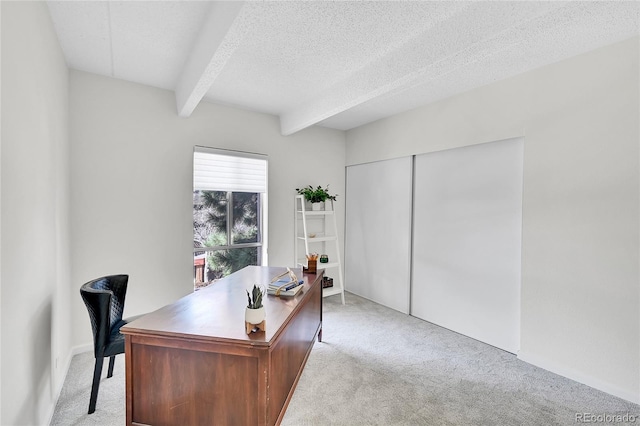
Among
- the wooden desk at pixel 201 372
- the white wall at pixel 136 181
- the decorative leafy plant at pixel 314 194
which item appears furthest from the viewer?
the decorative leafy plant at pixel 314 194

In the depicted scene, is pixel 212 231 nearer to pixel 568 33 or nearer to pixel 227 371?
pixel 227 371

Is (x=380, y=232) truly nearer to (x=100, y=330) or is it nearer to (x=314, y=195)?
(x=314, y=195)

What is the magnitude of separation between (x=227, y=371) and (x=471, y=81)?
10.5 feet

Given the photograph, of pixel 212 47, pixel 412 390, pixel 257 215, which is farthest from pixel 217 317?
pixel 257 215

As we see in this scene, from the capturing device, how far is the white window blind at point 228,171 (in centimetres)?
344

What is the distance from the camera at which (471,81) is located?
2920mm

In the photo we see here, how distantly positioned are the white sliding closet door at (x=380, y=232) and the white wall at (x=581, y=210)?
4.27 ft

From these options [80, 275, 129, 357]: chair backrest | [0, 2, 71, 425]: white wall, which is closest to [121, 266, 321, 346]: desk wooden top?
[80, 275, 129, 357]: chair backrest

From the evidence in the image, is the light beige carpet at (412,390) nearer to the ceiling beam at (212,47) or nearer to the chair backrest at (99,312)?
the chair backrest at (99,312)

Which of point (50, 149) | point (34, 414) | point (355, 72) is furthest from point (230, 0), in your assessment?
point (34, 414)

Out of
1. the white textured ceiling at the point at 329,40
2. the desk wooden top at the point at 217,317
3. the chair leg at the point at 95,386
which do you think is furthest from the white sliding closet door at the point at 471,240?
the chair leg at the point at 95,386

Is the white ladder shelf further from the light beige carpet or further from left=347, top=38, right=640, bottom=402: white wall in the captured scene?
left=347, top=38, right=640, bottom=402: white wall

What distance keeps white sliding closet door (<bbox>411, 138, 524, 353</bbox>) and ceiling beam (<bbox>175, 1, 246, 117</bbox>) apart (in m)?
2.55

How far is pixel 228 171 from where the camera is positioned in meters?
3.63
